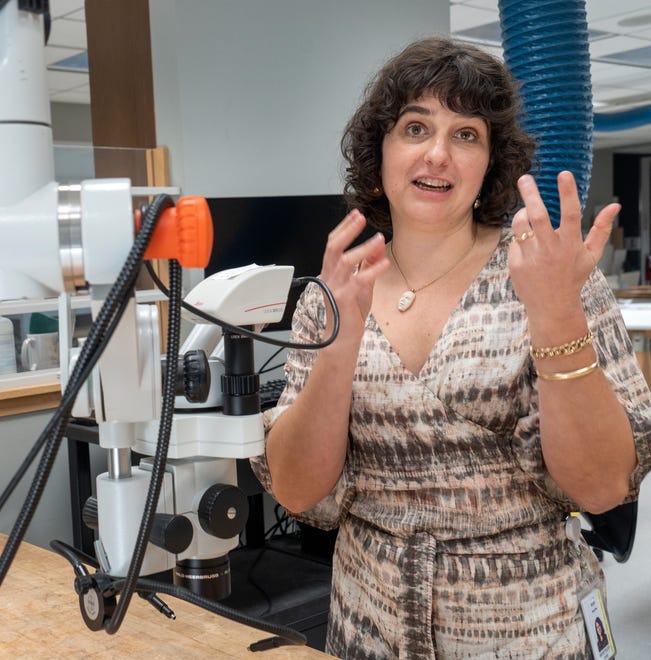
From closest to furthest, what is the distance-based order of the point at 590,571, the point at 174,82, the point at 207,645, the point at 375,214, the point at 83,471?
the point at 207,645 < the point at 590,571 < the point at 375,214 < the point at 83,471 < the point at 174,82

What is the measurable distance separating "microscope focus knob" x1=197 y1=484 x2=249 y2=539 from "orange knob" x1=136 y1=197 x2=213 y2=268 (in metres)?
0.33

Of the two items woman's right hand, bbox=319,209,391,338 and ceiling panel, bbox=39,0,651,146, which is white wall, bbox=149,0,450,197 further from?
woman's right hand, bbox=319,209,391,338

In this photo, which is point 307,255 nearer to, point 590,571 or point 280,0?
point 280,0

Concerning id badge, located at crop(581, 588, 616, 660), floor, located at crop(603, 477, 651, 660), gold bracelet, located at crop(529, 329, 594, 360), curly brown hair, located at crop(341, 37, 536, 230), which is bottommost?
floor, located at crop(603, 477, 651, 660)

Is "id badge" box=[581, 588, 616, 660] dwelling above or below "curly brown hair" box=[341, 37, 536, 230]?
below

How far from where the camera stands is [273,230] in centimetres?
325

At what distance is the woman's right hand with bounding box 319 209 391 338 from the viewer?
36.8 inches

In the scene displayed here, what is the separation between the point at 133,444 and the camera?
0.91m

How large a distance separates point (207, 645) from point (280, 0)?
287 centimetres

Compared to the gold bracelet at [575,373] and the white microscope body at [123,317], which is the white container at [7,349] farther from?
the gold bracelet at [575,373]

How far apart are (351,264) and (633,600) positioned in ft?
8.76

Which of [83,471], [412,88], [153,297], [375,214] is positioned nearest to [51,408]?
[83,471]

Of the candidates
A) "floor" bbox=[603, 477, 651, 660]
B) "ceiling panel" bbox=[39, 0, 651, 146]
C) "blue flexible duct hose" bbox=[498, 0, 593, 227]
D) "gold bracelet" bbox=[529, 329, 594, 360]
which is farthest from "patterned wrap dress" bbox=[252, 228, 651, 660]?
"ceiling panel" bbox=[39, 0, 651, 146]

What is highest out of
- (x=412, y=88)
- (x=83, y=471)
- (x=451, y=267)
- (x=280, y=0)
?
(x=280, y=0)
